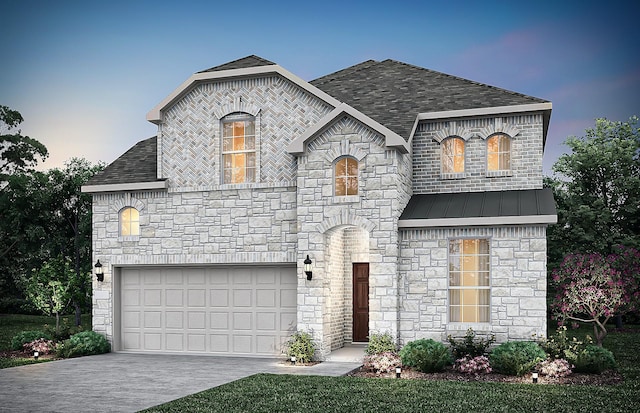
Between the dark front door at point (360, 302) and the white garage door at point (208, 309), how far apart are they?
2743mm

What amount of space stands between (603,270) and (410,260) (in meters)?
4.49

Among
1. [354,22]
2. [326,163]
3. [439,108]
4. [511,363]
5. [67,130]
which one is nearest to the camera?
[511,363]

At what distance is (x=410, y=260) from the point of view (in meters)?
16.0

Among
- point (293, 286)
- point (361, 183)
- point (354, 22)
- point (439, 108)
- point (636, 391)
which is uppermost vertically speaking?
point (354, 22)

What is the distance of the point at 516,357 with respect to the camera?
13.7 metres

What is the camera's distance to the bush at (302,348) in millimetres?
15672

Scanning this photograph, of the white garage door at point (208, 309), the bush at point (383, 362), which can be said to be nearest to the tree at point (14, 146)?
the white garage door at point (208, 309)

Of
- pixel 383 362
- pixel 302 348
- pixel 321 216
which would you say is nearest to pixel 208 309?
pixel 302 348

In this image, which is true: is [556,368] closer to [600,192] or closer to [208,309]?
[208,309]

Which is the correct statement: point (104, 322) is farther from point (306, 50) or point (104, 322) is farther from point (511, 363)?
point (306, 50)

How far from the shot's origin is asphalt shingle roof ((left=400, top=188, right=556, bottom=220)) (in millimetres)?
15484

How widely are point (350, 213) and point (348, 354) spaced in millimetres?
3711

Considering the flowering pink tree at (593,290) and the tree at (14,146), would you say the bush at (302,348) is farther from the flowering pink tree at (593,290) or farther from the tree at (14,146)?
the tree at (14,146)

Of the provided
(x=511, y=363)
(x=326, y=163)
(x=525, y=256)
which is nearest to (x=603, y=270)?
(x=525, y=256)
